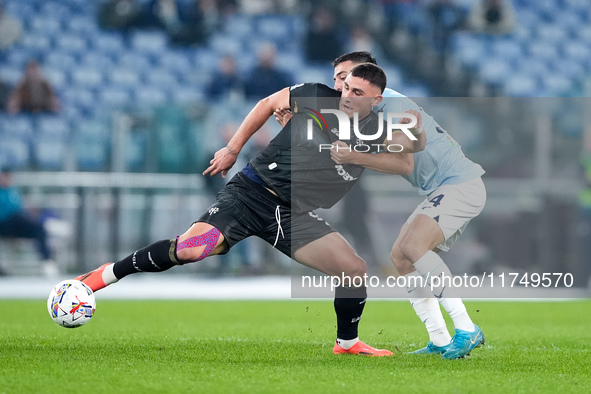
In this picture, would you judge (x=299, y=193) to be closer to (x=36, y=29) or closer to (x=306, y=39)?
(x=306, y=39)

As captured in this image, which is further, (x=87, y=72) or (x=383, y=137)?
(x=87, y=72)

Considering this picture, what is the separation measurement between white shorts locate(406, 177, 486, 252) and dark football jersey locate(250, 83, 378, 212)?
54cm

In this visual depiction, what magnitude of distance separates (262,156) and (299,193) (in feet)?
1.22

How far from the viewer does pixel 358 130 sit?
5516 mm

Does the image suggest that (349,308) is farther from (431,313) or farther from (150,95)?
(150,95)

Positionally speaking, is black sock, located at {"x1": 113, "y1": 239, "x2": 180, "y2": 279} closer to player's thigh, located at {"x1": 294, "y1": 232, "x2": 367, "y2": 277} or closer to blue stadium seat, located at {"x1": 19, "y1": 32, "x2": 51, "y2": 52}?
player's thigh, located at {"x1": 294, "y1": 232, "x2": 367, "y2": 277}

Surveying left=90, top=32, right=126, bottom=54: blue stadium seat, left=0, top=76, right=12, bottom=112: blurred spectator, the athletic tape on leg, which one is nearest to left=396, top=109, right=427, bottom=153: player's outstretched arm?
the athletic tape on leg

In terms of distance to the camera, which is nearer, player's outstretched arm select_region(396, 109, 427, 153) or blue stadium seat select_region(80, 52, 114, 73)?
player's outstretched arm select_region(396, 109, 427, 153)

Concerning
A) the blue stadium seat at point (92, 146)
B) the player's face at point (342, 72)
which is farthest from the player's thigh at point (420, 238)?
the blue stadium seat at point (92, 146)

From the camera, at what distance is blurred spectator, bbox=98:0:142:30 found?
17359 millimetres

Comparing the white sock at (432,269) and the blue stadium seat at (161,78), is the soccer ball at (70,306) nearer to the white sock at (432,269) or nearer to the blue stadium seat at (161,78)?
the white sock at (432,269)

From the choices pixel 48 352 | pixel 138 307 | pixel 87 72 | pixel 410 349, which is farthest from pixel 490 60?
pixel 48 352

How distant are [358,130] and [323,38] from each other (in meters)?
11.5

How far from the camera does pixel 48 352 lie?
5.21 metres
